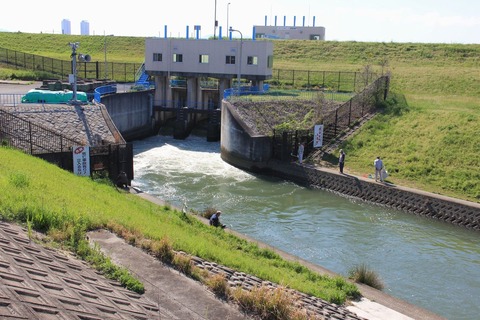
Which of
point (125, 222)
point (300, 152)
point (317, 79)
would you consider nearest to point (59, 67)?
point (317, 79)

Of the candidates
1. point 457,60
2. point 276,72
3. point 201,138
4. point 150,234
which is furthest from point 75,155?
point 457,60

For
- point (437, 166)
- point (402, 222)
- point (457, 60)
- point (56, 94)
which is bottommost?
point (402, 222)

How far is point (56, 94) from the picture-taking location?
1248 inches

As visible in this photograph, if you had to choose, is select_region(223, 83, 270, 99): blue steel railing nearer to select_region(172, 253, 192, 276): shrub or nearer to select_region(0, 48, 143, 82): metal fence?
select_region(0, 48, 143, 82): metal fence

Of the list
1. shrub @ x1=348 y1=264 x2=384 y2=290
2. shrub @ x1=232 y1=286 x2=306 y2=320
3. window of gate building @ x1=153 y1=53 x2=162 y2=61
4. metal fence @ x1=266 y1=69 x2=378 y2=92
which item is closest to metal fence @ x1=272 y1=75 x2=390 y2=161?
metal fence @ x1=266 y1=69 x2=378 y2=92

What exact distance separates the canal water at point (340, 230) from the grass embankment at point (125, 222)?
10.9 feet

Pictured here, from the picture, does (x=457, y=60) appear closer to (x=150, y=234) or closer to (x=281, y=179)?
(x=281, y=179)

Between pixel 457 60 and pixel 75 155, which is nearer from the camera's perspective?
pixel 75 155

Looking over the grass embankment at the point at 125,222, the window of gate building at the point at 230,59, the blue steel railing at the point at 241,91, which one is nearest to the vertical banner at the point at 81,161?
the grass embankment at the point at 125,222

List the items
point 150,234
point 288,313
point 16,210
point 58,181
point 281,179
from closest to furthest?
point 288,313 < point 16,210 < point 150,234 < point 58,181 < point 281,179

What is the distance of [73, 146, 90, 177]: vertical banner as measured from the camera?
2164 centimetres

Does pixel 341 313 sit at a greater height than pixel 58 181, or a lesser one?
lesser

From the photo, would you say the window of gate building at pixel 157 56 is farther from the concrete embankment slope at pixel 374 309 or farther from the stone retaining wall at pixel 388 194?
the concrete embankment slope at pixel 374 309

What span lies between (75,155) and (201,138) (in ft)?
73.4
